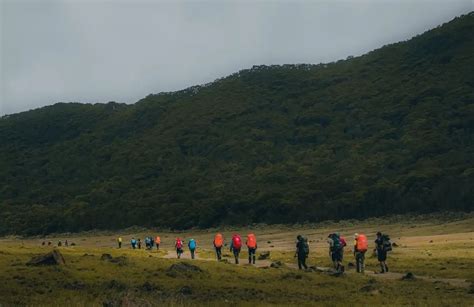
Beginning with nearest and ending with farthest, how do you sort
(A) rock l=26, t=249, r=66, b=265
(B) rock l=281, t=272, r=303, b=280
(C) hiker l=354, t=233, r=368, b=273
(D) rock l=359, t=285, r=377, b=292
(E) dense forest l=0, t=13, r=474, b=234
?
(D) rock l=359, t=285, r=377, b=292
(B) rock l=281, t=272, r=303, b=280
(C) hiker l=354, t=233, r=368, b=273
(A) rock l=26, t=249, r=66, b=265
(E) dense forest l=0, t=13, r=474, b=234

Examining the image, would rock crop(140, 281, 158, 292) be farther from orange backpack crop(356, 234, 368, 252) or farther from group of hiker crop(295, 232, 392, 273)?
orange backpack crop(356, 234, 368, 252)

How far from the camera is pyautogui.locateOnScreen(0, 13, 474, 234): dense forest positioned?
104688 millimetres

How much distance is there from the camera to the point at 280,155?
479ft

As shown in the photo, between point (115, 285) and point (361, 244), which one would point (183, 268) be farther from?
point (361, 244)

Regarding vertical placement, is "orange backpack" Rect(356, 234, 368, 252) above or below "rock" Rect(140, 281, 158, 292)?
above

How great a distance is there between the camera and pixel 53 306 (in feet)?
59.3

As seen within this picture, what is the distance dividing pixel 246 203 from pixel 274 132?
52.2m

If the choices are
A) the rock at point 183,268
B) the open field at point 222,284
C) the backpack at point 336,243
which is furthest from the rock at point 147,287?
the backpack at point 336,243

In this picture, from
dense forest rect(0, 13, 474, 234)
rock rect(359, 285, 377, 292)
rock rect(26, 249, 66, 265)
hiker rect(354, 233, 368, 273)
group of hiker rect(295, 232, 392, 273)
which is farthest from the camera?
dense forest rect(0, 13, 474, 234)

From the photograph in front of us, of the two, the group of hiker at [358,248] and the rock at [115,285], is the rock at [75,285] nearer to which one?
the rock at [115,285]

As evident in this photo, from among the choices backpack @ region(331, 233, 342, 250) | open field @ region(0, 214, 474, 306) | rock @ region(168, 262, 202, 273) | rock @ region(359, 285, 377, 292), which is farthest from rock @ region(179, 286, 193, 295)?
backpack @ region(331, 233, 342, 250)

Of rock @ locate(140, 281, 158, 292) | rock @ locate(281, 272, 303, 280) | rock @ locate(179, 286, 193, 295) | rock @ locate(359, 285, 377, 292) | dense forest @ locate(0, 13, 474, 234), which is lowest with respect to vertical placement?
rock @ locate(359, 285, 377, 292)

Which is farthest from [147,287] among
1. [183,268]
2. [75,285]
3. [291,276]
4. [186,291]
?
[291,276]

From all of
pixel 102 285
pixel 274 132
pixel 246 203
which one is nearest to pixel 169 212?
pixel 246 203
